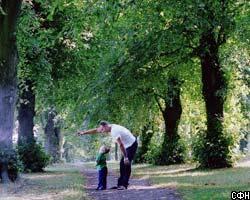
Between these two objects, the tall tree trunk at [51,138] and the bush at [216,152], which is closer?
the bush at [216,152]

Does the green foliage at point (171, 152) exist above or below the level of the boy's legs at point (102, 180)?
above

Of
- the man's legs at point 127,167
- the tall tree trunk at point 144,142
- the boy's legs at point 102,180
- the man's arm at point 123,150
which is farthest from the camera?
the tall tree trunk at point 144,142

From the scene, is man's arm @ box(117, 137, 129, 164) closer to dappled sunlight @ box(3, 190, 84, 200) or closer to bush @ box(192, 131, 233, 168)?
dappled sunlight @ box(3, 190, 84, 200)

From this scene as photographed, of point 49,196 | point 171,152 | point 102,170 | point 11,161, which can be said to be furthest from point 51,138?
point 49,196

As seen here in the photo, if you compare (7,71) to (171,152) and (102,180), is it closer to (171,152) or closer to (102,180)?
(102,180)

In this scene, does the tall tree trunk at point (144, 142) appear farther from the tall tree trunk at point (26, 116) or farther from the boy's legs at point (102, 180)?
the boy's legs at point (102, 180)

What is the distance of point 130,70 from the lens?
833 inches

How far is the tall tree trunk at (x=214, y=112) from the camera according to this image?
24297mm

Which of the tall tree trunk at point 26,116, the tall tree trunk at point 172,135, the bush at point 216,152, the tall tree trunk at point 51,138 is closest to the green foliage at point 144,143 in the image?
the tall tree trunk at point 172,135

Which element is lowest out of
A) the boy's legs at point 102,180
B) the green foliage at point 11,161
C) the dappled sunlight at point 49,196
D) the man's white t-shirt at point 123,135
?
the dappled sunlight at point 49,196

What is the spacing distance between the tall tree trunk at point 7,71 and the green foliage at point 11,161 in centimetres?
4

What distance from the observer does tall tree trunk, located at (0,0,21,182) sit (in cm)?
1834

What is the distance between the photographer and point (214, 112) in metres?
24.7

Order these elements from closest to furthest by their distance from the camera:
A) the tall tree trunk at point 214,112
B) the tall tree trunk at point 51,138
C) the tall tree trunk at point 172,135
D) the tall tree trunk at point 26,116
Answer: the tall tree trunk at point 214,112 → the tall tree trunk at point 26,116 → the tall tree trunk at point 172,135 → the tall tree trunk at point 51,138
